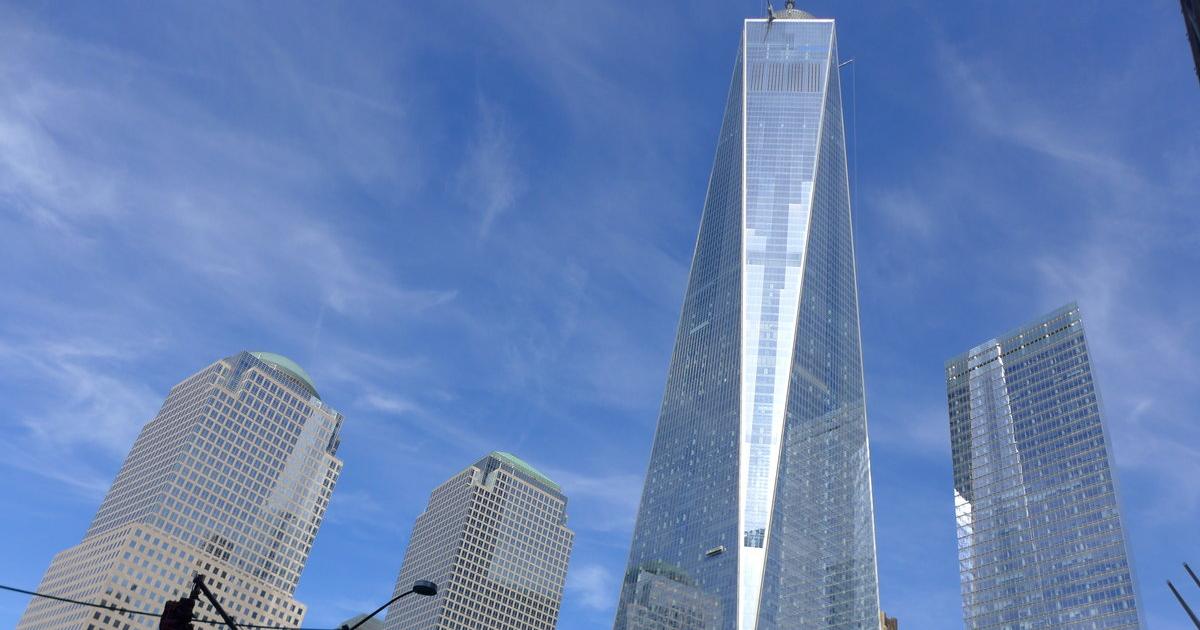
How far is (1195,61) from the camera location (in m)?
27.3

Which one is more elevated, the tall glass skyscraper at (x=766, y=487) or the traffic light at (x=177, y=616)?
the tall glass skyscraper at (x=766, y=487)

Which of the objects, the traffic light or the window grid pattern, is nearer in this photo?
the traffic light

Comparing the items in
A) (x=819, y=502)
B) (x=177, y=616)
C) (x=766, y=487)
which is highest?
(x=819, y=502)

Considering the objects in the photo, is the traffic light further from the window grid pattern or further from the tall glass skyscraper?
the window grid pattern

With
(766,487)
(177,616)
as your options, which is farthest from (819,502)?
(177,616)

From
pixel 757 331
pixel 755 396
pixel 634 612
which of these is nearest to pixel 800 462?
pixel 755 396

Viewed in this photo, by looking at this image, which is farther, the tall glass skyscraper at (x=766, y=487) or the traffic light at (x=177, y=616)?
the tall glass skyscraper at (x=766, y=487)

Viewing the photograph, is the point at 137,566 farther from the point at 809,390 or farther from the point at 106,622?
the point at 809,390

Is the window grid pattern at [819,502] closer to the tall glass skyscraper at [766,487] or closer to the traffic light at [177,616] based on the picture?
the tall glass skyscraper at [766,487]

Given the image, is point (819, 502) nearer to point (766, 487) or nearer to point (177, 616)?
point (766, 487)

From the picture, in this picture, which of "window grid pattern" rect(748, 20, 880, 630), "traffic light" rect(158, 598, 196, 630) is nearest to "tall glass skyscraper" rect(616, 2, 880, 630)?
"window grid pattern" rect(748, 20, 880, 630)

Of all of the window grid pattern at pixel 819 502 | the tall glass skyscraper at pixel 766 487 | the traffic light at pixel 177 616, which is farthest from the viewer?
the window grid pattern at pixel 819 502

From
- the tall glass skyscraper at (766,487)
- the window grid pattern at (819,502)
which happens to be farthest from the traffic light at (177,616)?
the window grid pattern at (819,502)

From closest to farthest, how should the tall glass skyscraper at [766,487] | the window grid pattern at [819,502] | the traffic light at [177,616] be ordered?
the traffic light at [177,616] → the tall glass skyscraper at [766,487] → the window grid pattern at [819,502]
